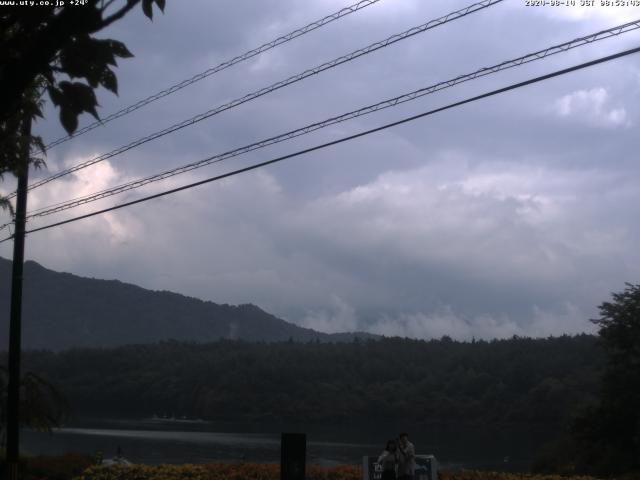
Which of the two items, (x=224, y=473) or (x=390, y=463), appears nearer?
(x=390, y=463)

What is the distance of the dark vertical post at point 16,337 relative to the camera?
699 inches

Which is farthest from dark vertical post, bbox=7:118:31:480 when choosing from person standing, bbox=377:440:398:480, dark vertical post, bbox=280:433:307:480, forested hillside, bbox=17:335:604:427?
forested hillside, bbox=17:335:604:427

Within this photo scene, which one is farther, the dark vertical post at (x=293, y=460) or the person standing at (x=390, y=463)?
the person standing at (x=390, y=463)

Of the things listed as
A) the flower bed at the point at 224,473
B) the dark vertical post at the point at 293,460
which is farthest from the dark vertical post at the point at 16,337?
the dark vertical post at the point at 293,460

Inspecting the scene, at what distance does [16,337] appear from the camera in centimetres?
1862

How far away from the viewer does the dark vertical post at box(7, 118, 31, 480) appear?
17.8 meters

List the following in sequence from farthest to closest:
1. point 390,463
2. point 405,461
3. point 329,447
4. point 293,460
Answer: point 329,447, point 390,463, point 405,461, point 293,460

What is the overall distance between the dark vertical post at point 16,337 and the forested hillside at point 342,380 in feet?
168

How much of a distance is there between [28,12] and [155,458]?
131ft

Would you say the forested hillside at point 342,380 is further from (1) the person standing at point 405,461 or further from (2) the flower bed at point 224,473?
(1) the person standing at point 405,461

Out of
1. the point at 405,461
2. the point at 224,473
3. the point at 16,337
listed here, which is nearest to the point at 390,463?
the point at 405,461

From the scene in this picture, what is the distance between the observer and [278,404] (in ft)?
322

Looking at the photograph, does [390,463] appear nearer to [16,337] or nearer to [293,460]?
[293,460]

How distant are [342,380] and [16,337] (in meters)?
87.7
